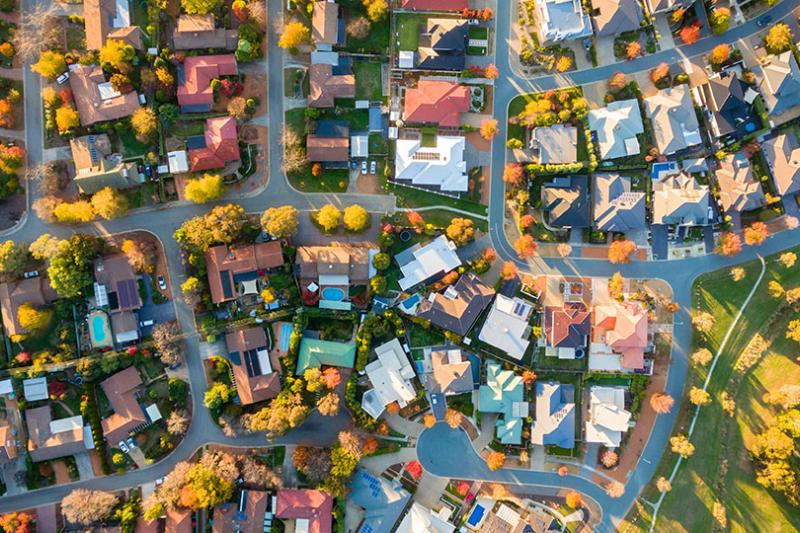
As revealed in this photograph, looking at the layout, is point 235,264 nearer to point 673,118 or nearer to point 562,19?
point 562,19

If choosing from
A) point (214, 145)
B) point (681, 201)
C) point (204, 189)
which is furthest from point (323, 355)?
point (681, 201)

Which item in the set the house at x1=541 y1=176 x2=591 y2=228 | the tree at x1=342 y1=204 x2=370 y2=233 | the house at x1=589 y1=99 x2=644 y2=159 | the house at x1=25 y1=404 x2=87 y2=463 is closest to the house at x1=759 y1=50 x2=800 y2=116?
the house at x1=589 y1=99 x2=644 y2=159

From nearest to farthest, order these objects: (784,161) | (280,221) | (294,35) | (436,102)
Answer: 1. (280,221)
2. (294,35)
3. (436,102)
4. (784,161)

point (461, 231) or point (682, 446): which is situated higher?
point (461, 231)

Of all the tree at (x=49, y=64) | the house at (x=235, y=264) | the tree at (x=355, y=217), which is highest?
the tree at (x=49, y=64)

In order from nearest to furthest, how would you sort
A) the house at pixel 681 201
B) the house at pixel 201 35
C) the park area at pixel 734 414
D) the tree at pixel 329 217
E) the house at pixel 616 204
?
the tree at pixel 329 217, the house at pixel 201 35, the house at pixel 681 201, the house at pixel 616 204, the park area at pixel 734 414

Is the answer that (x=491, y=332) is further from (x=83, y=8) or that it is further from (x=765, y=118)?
(x=83, y=8)

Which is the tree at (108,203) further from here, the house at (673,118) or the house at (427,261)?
the house at (673,118)

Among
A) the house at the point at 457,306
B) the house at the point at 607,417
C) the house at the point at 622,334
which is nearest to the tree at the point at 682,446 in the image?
the house at the point at 607,417
